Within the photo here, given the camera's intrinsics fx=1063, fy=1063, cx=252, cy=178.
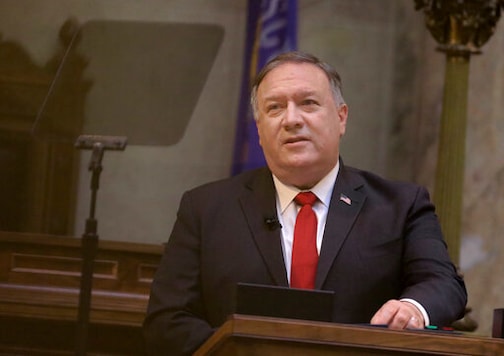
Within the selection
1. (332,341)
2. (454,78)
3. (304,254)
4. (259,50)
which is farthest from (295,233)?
(259,50)

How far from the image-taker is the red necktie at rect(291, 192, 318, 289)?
12.2 ft

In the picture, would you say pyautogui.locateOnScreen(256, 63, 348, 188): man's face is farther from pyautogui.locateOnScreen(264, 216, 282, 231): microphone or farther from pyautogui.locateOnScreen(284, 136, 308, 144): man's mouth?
pyautogui.locateOnScreen(264, 216, 282, 231): microphone

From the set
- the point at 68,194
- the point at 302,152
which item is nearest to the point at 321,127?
the point at 302,152

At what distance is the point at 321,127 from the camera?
12.7ft

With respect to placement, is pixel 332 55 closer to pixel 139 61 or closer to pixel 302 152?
pixel 139 61

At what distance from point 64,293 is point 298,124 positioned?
2771mm

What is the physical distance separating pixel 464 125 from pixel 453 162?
25 centimetres

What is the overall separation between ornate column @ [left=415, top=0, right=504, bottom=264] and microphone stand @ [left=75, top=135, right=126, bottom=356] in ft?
7.02

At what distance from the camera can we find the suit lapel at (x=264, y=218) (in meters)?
3.68

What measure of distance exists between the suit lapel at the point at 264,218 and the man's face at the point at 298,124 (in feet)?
0.27

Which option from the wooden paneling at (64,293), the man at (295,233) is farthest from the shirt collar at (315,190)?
the wooden paneling at (64,293)

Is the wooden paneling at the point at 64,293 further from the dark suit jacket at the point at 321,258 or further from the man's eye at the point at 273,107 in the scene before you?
the man's eye at the point at 273,107

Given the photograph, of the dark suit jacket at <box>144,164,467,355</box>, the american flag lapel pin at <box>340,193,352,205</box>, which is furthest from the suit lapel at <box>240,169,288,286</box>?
the american flag lapel pin at <box>340,193,352,205</box>

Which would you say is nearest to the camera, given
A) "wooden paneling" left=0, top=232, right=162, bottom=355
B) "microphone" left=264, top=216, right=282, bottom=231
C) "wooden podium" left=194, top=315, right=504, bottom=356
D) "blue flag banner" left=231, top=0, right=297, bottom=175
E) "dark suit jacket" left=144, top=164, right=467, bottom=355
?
"wooden podium" left=194, top=315, right=504, bottom=356
